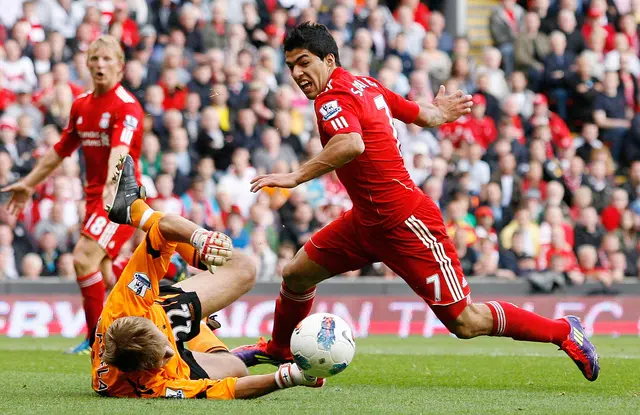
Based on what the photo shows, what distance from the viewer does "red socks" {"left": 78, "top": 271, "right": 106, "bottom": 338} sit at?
35.9 ft

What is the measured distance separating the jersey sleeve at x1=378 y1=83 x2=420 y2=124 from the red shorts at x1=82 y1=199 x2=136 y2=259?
328 centimetres

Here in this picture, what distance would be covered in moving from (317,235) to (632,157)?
11692 mm

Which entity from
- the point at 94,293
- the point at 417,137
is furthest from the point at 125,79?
the point at 94,293

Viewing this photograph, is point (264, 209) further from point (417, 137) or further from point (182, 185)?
point (417, 137)

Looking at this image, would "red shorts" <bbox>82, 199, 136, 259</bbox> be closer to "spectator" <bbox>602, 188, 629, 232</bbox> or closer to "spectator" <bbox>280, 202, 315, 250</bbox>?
"spectator" <bbox>280, 202, 315, 250</bbox>

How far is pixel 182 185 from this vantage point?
16391mm

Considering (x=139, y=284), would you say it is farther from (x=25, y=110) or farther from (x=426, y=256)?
(x=25, y=110)

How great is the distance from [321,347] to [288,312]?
1833 millimetres

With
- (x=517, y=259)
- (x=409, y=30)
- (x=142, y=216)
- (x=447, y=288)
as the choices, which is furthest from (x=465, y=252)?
(x=142, y=216)

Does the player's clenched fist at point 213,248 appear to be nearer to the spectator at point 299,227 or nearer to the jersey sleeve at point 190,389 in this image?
the jersey sleeve at point 190,389

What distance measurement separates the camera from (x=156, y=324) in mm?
7625

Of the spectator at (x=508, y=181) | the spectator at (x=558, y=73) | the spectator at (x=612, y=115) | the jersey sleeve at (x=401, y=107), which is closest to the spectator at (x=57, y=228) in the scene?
the spectator at (x=508, y=181)

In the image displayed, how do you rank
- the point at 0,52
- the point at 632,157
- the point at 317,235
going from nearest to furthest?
the point at 317,235, the point at 0,52, the point at 632,157

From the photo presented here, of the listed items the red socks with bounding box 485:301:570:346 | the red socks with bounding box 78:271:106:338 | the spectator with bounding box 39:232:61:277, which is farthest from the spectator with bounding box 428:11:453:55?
the red socks with bounding box 485:301:570:346
